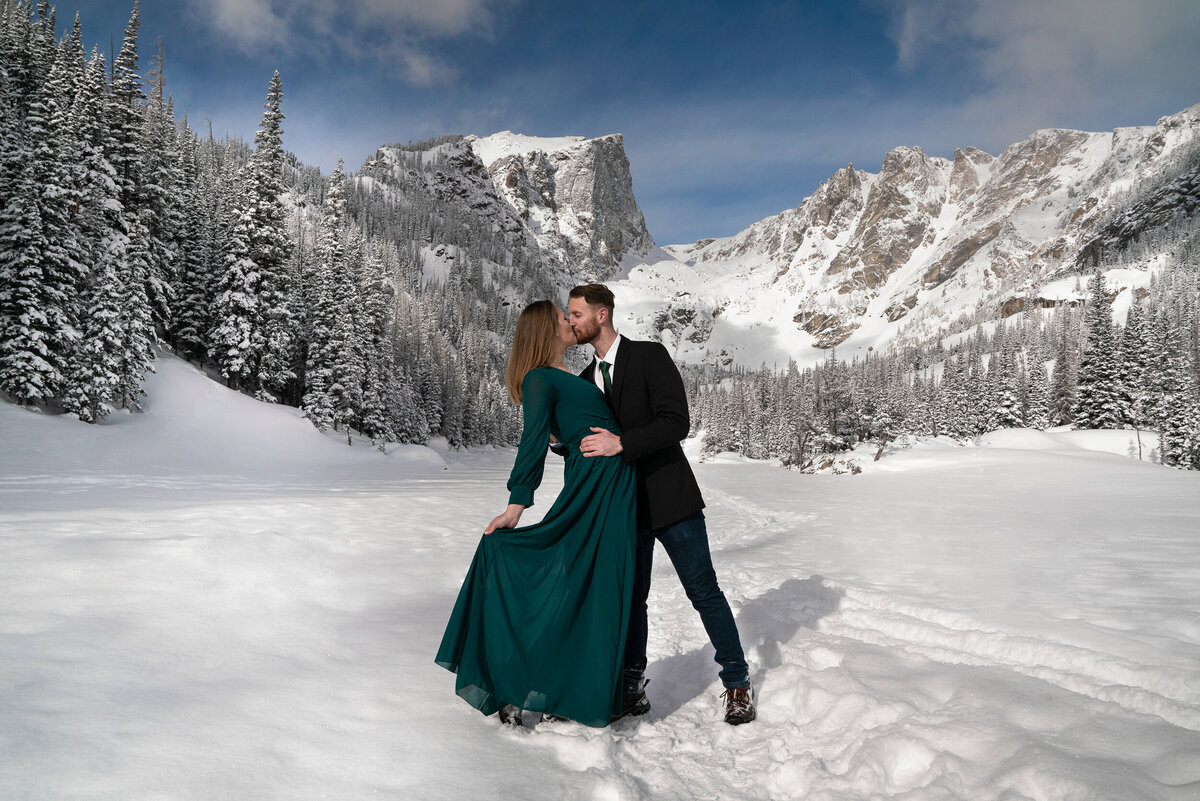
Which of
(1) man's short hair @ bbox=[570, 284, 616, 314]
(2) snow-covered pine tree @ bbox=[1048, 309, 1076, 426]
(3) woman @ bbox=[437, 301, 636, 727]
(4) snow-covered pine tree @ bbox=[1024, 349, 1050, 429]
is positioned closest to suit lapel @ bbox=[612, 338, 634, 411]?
(3) woman @ bbox=[437, 301, 636, 727]

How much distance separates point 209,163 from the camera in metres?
81.6

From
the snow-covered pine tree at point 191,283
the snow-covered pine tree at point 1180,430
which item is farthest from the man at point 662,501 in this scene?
the snow-covered pine tree at point 1180,430

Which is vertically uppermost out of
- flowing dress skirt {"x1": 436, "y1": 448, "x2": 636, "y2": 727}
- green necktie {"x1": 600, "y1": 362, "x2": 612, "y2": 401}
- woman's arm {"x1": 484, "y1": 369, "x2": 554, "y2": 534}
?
green necktie {"x1": 600, "y1": 362, "x2": 612, "y2": 401}

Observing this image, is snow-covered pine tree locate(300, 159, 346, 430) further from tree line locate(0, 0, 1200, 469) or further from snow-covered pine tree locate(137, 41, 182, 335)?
snow-covered pine tree locate(137, 41, 182, 335)

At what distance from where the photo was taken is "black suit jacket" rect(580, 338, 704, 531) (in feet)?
11.5

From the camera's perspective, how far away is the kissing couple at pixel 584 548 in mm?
3289

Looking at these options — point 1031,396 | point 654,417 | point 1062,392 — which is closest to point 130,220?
point 654,417

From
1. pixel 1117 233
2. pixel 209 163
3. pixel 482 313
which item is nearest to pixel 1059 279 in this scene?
pixel 1117 233

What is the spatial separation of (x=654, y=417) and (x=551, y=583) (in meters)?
1.23

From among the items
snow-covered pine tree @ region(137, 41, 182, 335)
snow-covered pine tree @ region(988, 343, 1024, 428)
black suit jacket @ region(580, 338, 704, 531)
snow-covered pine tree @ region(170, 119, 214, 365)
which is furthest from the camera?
snow-covered pine tree @ region(988, 343, 1024, 428)

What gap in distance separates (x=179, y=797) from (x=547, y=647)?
1.75 metres

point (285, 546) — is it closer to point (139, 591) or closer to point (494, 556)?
point (139, 591)

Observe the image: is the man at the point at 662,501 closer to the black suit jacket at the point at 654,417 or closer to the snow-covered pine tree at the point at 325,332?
the black suit jacket at the point at 654,417

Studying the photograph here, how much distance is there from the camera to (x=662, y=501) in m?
3.56
